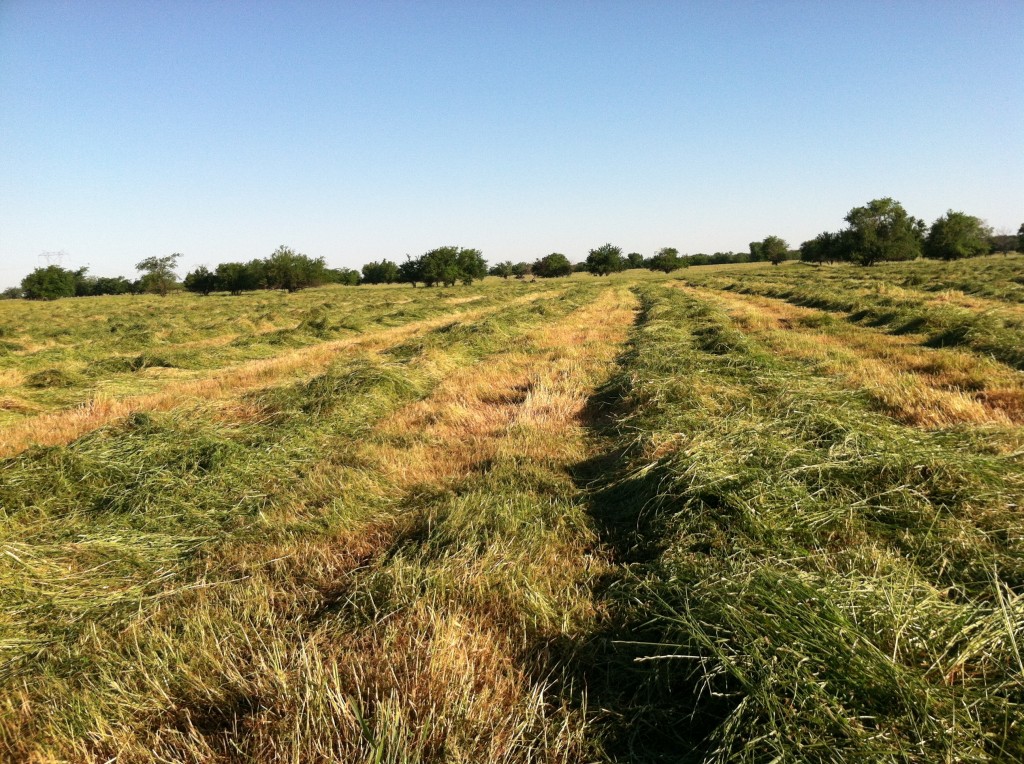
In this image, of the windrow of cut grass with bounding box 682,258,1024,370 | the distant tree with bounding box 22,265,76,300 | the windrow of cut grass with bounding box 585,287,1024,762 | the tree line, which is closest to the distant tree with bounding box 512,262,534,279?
the tree line

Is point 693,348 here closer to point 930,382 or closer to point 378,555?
point 930,382

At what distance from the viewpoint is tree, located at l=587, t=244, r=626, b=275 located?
10450cm

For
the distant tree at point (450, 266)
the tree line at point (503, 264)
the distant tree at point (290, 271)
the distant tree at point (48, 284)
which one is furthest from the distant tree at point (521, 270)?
the distant tree at point (48, 284)

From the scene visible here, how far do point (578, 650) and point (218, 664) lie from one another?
1.79 meters

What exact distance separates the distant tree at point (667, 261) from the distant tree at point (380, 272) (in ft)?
194

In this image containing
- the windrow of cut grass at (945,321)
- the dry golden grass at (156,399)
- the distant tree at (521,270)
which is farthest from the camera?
the distant tree at (521,270)

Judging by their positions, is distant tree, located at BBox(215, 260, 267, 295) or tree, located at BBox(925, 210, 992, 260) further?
distant tree, located at BBox(215, 260, 267, 295)

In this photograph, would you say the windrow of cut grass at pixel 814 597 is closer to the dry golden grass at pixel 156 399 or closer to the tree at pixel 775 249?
the dry golden grass at pixel 156 399

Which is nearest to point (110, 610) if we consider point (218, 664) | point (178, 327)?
point (218, 664)

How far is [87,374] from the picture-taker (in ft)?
39.7

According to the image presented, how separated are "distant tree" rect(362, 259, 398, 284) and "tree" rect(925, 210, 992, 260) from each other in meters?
93.8

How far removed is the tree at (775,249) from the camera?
109094mm

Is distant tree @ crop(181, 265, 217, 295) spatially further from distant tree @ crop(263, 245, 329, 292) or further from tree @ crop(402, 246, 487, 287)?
tree @ crop(402, 246, 487, 287)

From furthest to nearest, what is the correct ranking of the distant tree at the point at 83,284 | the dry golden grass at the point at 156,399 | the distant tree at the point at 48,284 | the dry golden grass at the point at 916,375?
the distant tree at the point at 83,284 → the distant tree at the point at 48,284 → the dry golden grass at the point at 156,399 → the dry golden grass at the point at 916,375
